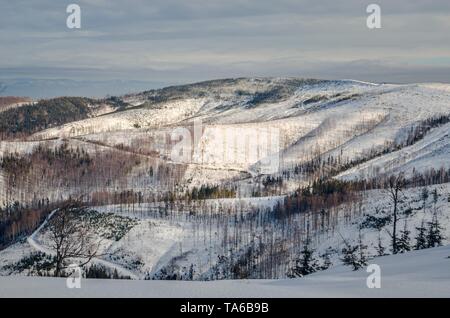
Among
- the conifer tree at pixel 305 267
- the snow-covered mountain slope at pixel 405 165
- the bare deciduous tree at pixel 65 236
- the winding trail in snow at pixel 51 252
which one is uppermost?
the bare deciduous tree at pixel 65 236

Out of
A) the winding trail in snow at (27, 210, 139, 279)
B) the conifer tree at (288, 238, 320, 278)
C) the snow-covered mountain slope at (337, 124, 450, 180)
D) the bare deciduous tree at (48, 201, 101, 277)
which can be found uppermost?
the bare deciduous tree at (48, 201, 101, 277)

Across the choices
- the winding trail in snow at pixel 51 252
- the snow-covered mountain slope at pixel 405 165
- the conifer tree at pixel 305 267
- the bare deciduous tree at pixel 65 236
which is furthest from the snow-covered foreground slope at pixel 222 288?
the snow-covered mountain slope at pixel 405 165

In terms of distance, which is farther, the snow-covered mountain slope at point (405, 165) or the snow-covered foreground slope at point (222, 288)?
the snow-covered mountain slope at point (405, 165)

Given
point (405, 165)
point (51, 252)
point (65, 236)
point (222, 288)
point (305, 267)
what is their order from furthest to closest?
1. point (405, 165)
2. point (51, 252)
3. point (305, 267)
4. point (65, 236)
5. point (222, 288)

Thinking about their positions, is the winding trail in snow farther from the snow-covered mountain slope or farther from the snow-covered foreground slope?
the snow-covered mountain slope

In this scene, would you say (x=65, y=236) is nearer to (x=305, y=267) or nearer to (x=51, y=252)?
(x=305, y=267)

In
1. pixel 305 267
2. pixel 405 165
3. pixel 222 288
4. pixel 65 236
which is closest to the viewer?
pixel 222 288

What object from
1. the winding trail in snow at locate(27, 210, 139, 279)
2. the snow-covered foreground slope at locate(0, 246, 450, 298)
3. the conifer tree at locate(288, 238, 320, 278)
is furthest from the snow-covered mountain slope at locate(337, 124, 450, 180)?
the snow-covered foreground slope at locate(0, 246, 450, 298)

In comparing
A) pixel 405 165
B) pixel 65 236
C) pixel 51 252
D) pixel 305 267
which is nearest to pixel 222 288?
pixel 65 236

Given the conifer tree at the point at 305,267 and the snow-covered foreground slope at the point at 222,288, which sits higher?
the snow-covered foreground slope at the point at 222,288

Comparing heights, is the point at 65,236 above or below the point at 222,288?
below

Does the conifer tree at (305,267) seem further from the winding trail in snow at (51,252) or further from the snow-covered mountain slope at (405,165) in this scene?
the snow-covered mountain slope at (405,165)

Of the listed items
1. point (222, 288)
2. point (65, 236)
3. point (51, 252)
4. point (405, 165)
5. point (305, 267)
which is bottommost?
point (51, 252)

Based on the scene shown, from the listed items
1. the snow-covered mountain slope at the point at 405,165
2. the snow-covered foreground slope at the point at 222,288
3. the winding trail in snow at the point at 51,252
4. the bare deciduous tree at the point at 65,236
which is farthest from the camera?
the snow-covered mountain slope at the point at 405,165
